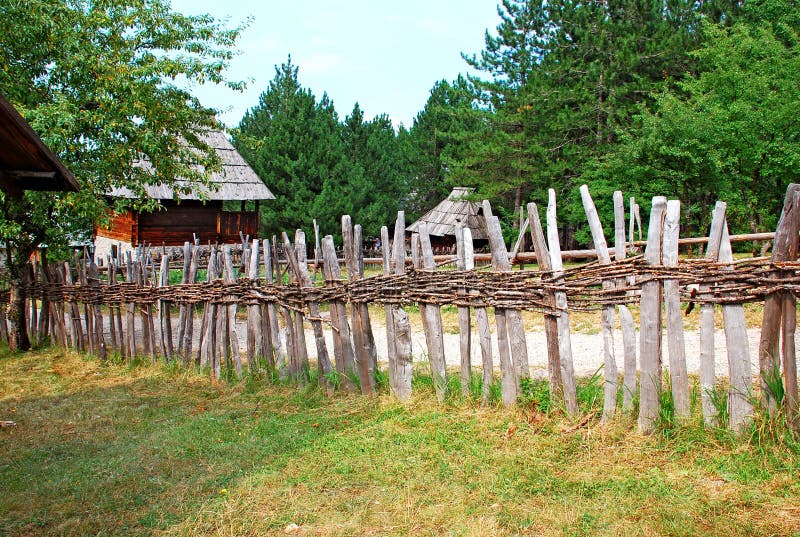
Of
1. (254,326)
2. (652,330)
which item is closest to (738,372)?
(652,330)

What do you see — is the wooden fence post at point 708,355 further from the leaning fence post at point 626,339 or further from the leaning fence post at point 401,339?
the leaning fence post at point 401,339

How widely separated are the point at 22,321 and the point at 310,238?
21445 mm

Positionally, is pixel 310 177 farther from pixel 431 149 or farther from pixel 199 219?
pixel 431 149

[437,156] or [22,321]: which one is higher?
[437,156]

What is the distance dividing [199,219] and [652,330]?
68.8ft

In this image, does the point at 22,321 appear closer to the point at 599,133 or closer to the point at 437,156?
the point at 599,133

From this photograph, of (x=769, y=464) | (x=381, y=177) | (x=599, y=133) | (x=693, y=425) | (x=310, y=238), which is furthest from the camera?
(x=381, y=177)

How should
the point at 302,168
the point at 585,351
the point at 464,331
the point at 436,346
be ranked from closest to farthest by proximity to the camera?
the point at 464,331, the point at 436,346, the point at 585,351, the point at 302,168

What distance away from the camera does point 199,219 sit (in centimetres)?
2262

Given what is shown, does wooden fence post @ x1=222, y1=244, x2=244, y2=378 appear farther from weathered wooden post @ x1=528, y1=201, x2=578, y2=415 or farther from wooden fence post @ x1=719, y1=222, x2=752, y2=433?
wooden fence post @ x1=719, y1=222, x2=752, y2=433

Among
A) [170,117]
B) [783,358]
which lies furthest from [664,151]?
[783,358]

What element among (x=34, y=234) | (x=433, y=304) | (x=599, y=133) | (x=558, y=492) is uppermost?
(x=599, y=133)

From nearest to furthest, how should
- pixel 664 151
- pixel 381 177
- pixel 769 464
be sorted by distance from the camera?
1. pixel 769 464
2. pixel 664 151
3. pixel 381 177

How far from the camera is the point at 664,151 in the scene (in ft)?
52.4
